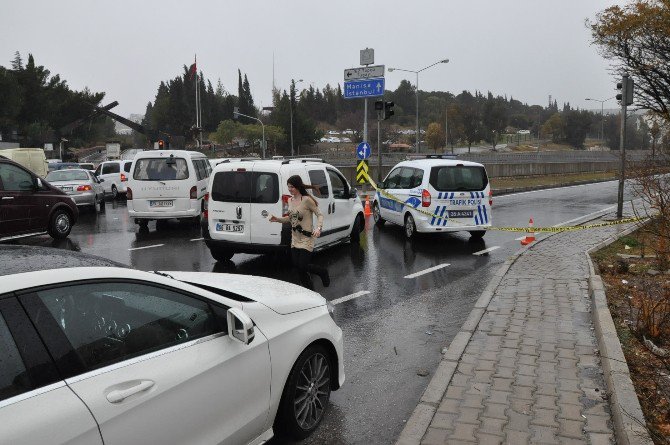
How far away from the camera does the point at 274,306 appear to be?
13.3 feet

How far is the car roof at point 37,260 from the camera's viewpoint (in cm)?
282

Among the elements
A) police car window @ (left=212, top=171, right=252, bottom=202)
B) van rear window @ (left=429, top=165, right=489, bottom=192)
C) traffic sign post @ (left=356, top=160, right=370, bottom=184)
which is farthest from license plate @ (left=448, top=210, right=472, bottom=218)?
traffic sign post @ (left=356, top=160, right=370, bottom=184)

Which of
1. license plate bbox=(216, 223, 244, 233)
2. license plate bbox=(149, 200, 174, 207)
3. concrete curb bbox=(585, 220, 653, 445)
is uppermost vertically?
license plate bbox=(149, 200, 174, 207)

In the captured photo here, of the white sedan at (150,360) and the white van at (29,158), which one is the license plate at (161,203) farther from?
the white van at (29,158)

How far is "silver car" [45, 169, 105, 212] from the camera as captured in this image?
61.8 ft

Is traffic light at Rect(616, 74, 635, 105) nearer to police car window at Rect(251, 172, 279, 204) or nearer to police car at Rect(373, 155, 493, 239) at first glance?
police car at Rect(373, 155, 493, 239)

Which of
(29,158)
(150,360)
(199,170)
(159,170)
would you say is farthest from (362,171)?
(150,360)

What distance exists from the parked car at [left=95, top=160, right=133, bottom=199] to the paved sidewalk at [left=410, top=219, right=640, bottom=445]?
1958 cm

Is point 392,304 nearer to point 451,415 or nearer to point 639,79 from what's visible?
point 451,415

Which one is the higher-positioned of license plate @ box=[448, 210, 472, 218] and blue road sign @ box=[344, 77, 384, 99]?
blue road sign @ box=[344, 77, 384, 99]

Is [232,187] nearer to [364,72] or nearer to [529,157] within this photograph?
[364,72]

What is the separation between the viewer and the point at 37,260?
301cm

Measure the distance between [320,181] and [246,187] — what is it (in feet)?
5.35

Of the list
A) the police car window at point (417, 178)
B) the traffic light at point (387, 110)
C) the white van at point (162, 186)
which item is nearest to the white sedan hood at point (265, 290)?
the police car window at point (417, 178)
